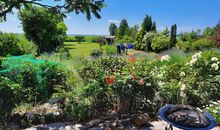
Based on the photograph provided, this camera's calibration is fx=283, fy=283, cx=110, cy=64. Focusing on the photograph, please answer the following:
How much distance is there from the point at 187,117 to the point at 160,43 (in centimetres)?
2108

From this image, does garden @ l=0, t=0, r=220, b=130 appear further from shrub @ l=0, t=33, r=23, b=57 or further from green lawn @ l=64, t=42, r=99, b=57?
green lawn @ l=64, t=42, r=99, b=57

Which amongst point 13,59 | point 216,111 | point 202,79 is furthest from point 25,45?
point 216,111

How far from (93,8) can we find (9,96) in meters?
2.17

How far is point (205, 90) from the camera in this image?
6.00 m

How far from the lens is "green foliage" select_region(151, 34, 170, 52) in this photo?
76.8 feet

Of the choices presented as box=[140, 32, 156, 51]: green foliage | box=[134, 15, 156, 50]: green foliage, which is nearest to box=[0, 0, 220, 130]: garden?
box=[140, 32, 156, 51]: green foliage

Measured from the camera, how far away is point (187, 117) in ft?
10.0

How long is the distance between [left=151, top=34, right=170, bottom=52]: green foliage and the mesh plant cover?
67.5 feet

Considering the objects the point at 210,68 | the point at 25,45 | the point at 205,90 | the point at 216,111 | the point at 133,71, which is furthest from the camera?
the point at 25,45

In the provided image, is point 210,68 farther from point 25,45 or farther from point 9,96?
point 25,45

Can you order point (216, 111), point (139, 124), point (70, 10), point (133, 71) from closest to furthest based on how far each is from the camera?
point (139, 124)
point (216, 111)
point (133, 71)
point (70, 10)

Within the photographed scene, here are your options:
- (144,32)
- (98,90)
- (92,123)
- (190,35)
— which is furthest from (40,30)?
(190,35)

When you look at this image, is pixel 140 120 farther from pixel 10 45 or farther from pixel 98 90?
pixel 10 45

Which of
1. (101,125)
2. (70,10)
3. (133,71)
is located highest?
(70,10)
